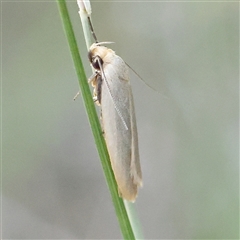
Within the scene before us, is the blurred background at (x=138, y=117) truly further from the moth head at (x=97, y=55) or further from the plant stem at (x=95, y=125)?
the plant stem at (x=95, y=125)

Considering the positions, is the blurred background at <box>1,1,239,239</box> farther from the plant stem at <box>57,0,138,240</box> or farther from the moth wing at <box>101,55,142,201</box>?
the plant stem at <box>57,0,138,240</box>

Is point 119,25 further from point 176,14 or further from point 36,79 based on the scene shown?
point 36,79

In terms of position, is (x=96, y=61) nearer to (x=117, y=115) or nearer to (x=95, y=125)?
(x=117, y=115)

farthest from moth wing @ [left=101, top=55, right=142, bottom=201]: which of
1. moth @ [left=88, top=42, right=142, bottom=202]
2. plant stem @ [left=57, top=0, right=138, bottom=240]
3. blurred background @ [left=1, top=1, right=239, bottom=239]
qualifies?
blurred background @ [left=1, top=1, right=239, bottom=239]

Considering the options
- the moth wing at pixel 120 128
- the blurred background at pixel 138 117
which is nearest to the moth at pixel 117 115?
the moth wing at pixel 120 128

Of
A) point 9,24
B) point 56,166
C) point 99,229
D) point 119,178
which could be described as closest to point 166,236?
point 99,229
